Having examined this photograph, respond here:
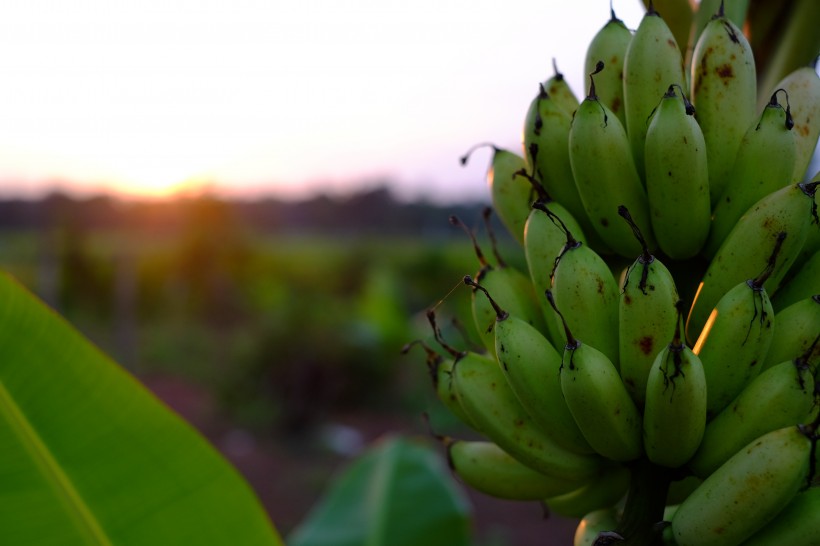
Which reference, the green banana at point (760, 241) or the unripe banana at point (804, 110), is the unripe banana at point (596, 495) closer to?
the green banana at point (760, 241)

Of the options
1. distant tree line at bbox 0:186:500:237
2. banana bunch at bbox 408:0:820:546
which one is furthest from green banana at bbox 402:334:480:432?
distant tree line at bbox 0:186:500:237

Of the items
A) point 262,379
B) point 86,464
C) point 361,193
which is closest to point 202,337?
point 262,379

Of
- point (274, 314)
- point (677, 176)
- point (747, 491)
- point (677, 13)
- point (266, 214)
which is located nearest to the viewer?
point (747, 491)

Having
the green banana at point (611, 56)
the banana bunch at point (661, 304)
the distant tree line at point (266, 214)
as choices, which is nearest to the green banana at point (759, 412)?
the banana bunch at point (661, 304)

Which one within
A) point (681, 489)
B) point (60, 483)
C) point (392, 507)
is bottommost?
point (392, 507)

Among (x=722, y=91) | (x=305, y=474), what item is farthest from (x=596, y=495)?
(x=305, y=474)

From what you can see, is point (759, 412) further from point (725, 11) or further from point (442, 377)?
point (725, 11)

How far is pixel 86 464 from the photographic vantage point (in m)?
0.91

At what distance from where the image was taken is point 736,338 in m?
0.68

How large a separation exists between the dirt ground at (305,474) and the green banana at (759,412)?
10.7 feet

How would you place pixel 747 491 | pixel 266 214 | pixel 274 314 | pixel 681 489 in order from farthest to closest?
pixel 266 214 → pixel 274 314 → pixel 681 489 → pixel 747 491

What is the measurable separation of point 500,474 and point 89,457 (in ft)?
1.69

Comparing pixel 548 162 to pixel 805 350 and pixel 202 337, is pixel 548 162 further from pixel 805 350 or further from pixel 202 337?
pixel 202 337

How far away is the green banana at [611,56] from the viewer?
2.81 feet
